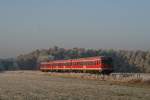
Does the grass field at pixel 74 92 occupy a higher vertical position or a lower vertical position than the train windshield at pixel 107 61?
lower

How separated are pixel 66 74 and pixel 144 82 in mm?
34909

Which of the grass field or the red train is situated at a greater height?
the red train

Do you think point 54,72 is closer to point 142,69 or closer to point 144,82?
point 142,69

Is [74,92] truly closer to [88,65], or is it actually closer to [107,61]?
[107,61]

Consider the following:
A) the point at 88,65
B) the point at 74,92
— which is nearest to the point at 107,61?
the point at 88,65

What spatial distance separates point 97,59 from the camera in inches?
2547

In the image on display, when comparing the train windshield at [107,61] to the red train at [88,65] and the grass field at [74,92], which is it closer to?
the red train at [88,65]

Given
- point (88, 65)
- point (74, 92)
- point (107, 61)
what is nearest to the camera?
point (74, 92)

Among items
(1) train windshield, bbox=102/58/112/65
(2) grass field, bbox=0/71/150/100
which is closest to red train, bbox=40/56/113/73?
(1) train windshield, bbox=102/58/112/65

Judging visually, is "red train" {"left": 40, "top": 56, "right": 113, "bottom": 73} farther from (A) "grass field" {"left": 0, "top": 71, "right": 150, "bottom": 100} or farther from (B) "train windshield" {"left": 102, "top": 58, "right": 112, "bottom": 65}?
(A) "grass field" {"left": 0, "top": 71, "right": 150, "bottom": 100}

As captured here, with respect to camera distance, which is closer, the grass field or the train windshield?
the grass field

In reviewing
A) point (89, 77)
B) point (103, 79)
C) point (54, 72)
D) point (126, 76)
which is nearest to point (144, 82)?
point (126, 76)

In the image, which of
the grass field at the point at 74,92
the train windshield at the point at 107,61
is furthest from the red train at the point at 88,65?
the grass field at the point at 74,92

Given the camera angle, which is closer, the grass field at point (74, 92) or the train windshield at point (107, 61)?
the grass field at point (74, 92)
